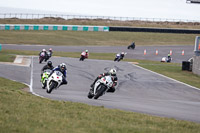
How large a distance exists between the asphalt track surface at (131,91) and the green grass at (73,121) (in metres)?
2.09

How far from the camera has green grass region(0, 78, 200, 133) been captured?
824 cm

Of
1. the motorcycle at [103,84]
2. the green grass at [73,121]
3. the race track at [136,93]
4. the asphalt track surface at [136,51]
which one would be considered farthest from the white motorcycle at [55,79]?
the asphalt track surface at [136,51]

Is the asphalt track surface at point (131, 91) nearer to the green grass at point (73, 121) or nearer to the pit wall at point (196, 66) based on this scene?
the green grass at point (73, 121)

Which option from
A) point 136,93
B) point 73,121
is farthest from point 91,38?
point 73,121

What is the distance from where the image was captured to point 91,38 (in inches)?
2734

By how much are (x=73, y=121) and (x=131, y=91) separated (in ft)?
36.7

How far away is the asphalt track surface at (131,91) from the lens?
13.8 metres

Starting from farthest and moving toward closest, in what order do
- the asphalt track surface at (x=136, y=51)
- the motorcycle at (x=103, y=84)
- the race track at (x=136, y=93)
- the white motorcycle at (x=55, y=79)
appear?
the asphalt track surface at (x=136, y=51)
the white motorcycle at (x=55, y=79)
the motorcycle at (x=103, y=84)
the race track at (x=136, y=93)

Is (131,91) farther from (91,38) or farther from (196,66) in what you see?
(91,38)

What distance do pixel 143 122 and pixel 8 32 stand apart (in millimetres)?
60911

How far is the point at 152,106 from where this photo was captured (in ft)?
47.6

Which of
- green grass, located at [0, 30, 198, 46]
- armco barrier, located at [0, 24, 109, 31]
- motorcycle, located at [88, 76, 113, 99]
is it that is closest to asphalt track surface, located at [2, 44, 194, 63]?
green grass, located at [0, 30, 198, 46]

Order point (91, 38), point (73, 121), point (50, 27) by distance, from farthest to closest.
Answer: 1. point (50, 27)
2. point (91, 38)
3. point (73, 121)

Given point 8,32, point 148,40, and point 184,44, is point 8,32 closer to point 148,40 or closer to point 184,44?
point 148,40
